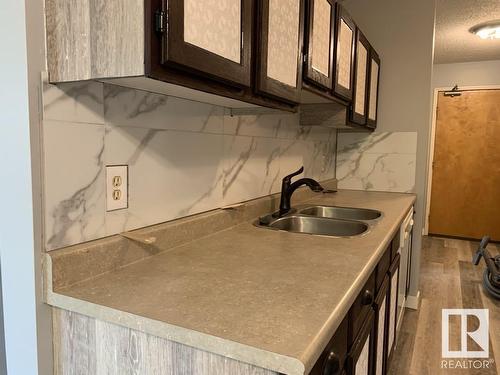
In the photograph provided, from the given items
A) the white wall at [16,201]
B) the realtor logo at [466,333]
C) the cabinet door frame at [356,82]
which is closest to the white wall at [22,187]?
the white wall at [16,201]

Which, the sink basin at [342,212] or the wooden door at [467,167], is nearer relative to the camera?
the sink basin at [342,212]

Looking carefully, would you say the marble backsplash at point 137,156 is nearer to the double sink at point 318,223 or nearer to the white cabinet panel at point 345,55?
the double sink at point 318,223

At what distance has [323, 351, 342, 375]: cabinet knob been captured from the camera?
2.69 feet

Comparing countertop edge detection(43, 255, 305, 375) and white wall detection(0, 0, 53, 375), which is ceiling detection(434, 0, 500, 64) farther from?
countertop edge detection(43, 255, 305, 375)

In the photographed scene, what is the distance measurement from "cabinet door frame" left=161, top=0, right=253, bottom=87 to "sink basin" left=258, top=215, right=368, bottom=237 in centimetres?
93

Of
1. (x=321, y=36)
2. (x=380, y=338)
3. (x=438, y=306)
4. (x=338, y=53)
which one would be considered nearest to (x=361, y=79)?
(x=338, y=53)

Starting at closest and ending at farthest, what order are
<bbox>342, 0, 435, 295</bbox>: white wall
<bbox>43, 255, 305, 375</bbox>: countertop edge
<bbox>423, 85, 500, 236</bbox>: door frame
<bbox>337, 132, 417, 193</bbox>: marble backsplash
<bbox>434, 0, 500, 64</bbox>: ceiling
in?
<bbox>43, 255, 305, 375</bbox>: countertop edge
<bbox>342, 0, 435, 295</bbox>: white wall
<bbox>337, 132, 417, 193</bbox>: marble backsplash
<bbox>434, 0, 500, 64</bbox>: ceiling
<bbox>423, 85, 500, 236</bbox>: door frame

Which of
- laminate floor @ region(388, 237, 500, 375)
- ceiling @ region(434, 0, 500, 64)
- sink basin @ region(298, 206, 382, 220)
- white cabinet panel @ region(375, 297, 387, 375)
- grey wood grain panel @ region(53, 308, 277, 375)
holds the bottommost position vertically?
laminate floor @ region(388, 237, 500, 375)

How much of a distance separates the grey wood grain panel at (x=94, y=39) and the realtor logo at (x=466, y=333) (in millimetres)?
2412

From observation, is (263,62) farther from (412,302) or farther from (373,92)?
(412,302)

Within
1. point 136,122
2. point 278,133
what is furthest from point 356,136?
point 136,122

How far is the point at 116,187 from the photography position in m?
1.04

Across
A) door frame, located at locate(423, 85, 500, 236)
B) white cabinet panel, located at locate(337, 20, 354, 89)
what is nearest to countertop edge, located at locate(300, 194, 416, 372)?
white cabinet panel, located at locate(337, 20, 354, 89)

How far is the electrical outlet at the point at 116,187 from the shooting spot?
1.02m
